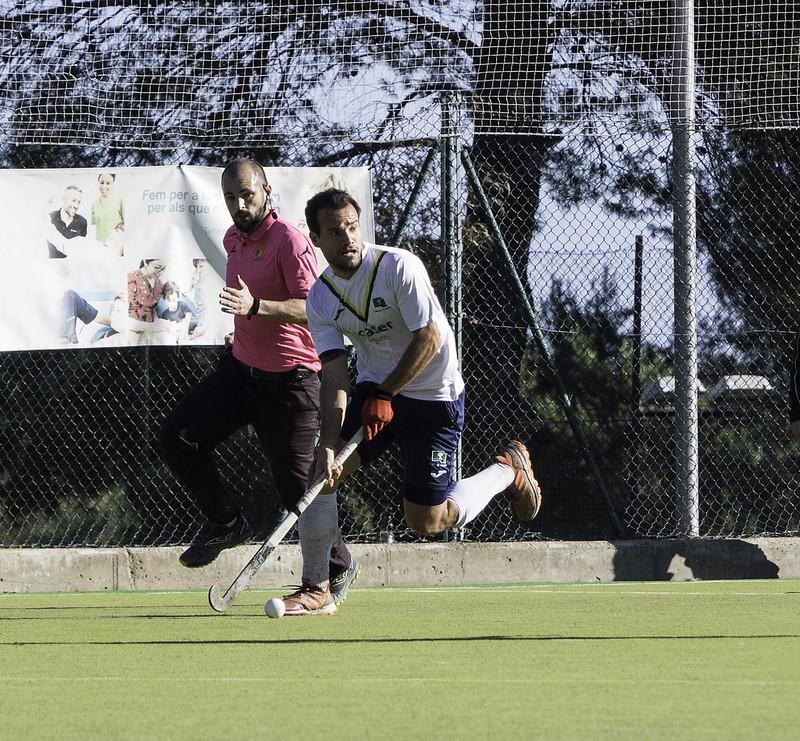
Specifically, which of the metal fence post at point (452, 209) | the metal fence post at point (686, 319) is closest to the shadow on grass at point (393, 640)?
the metal fence post at point (452, 209)

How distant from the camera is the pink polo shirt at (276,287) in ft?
22.7

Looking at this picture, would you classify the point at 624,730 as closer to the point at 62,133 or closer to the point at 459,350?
the point at 459,350

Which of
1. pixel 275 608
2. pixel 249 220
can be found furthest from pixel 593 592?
pixel 249 220

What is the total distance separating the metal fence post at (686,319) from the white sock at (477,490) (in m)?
2.41

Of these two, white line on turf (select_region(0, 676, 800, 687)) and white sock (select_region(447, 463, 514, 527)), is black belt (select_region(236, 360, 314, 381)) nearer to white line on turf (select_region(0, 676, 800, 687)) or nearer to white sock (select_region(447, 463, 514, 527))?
white sock (select_region(447, 463, 514, 527))

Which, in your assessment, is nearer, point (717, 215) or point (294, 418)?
point (294, 418)

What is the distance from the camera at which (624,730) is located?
3.38m

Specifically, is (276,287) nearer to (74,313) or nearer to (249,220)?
(249,220)

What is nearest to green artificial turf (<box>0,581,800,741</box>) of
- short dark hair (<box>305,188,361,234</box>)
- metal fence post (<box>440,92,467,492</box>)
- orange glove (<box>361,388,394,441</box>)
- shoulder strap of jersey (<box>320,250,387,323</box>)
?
orange glove (<box>361,388,394,441</box>)

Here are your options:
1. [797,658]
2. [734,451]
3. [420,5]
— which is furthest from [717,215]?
[797,658]

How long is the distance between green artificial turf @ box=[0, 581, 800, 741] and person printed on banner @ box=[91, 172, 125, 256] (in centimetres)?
232

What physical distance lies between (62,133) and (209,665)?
5.96 m

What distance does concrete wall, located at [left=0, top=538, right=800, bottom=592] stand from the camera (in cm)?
871

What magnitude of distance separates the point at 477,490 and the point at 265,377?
1.12 metres
